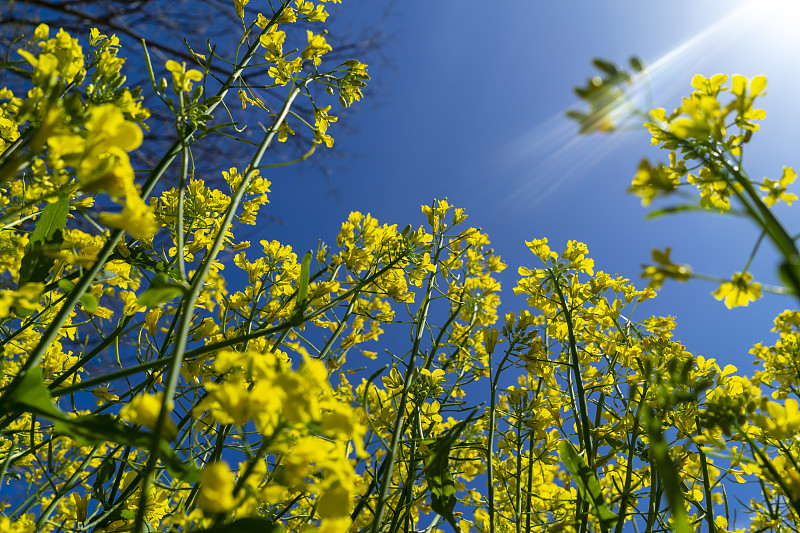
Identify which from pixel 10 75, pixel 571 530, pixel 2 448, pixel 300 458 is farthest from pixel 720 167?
pixel 10 75

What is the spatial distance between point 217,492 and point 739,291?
2.70 feet

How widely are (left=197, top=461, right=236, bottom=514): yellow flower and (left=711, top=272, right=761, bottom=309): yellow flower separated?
0.76 meters

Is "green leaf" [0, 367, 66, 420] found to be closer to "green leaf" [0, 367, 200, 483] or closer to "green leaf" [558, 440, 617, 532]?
"green leaf" [0, 367, 200, 483]

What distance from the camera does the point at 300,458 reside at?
0.57m

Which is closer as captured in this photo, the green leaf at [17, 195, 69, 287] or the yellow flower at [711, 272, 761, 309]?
the yellow flower at [711, 272, 761, 309]

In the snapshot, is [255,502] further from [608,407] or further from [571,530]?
[571,530]

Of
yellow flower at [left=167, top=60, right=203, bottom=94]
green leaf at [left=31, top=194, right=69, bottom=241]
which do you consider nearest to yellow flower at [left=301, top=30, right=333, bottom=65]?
yellow flower at [left=167, top=60, right=203, bottom=94]

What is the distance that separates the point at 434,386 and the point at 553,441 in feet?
2.03

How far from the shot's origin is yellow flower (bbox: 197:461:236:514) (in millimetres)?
500

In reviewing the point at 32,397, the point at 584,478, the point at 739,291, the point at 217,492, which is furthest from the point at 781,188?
the point at 32,397

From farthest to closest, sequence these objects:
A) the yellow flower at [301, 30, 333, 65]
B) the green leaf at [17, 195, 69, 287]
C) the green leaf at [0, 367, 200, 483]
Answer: the yellow flower at [301, 30, 333, 65], the green leaf at [17, 195, 69, 287], the green leaf at [0, 367, 200, 483]

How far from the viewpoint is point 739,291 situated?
2.49 feet

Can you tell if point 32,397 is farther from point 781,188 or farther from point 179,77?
point 781,188

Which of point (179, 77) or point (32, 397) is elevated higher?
point (179, 77)
